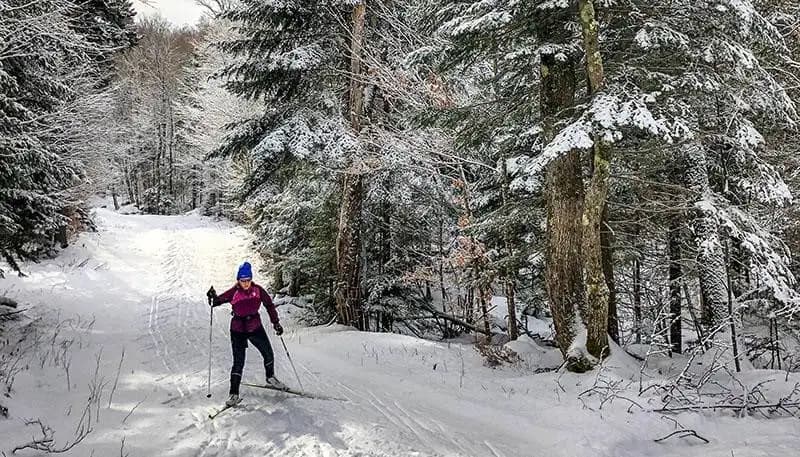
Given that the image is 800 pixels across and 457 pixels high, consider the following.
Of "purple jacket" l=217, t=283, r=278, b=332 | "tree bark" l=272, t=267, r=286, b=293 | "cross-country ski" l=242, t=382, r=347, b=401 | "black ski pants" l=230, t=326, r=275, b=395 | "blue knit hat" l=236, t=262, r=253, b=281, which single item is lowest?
"tree bark" l=272, t=267, r=286, b=293

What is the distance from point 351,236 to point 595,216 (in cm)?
686

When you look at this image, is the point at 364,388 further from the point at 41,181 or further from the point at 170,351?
the point at 41,181

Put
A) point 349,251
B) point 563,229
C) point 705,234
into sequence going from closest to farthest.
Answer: point 563,229
point 705,234
point 349,251

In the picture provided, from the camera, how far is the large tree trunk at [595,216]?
6633 mm

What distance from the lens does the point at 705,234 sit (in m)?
9.42

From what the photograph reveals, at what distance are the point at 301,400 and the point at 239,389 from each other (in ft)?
2.69

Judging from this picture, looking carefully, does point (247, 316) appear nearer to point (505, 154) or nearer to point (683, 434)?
point (683, 434)

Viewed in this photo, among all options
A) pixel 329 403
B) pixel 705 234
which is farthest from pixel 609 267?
pixel 329 403

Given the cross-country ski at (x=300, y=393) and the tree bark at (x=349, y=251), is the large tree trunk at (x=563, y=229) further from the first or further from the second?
the tree bark at (x=349, y=251)

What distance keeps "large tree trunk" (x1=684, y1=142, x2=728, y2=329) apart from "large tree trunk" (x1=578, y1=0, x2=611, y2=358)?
278 centimetres

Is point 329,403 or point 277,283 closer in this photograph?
point 329,403

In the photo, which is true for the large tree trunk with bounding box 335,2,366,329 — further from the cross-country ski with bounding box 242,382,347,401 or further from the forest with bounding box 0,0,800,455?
the cross-country ski with bounding box 242,382,347,401

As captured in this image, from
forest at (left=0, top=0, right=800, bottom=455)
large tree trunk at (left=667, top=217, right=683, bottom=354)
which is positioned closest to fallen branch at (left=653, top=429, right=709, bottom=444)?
forest at (left=0, top=0, right=800, bottom=455)

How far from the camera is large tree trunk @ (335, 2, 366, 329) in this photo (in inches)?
493
